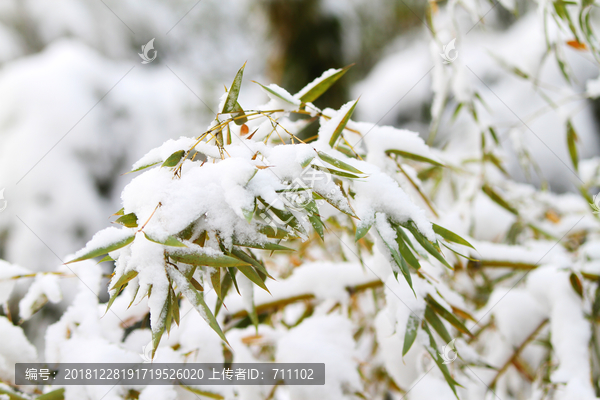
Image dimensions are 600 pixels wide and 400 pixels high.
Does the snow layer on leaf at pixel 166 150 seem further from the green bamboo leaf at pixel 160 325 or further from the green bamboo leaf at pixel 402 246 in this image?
the green bamboo leaf at pixel 402 246

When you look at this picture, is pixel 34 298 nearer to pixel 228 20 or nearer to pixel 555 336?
pixel 555 336

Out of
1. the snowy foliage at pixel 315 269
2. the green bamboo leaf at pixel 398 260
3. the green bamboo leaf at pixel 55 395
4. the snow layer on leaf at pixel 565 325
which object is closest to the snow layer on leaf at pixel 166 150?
the snowy foliage at pixel 315 269

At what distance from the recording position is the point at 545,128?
1.95 meters

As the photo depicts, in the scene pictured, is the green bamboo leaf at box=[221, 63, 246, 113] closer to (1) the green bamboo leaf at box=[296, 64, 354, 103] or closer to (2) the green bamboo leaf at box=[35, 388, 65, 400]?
(1) the green bamboo leaf at box=[296, 64, 354, 103]

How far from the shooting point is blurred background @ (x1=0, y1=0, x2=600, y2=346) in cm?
112

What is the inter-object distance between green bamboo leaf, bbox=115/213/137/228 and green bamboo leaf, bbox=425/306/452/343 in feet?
1.29

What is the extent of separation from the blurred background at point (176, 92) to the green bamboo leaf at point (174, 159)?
209 millimetres

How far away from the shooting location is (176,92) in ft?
6.67

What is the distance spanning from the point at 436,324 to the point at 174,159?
0.40 metres

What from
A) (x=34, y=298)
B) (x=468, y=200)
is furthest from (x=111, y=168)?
(x=468, y=200)

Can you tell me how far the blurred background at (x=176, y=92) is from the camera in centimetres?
112

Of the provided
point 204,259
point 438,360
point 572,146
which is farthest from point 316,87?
point 572,146
